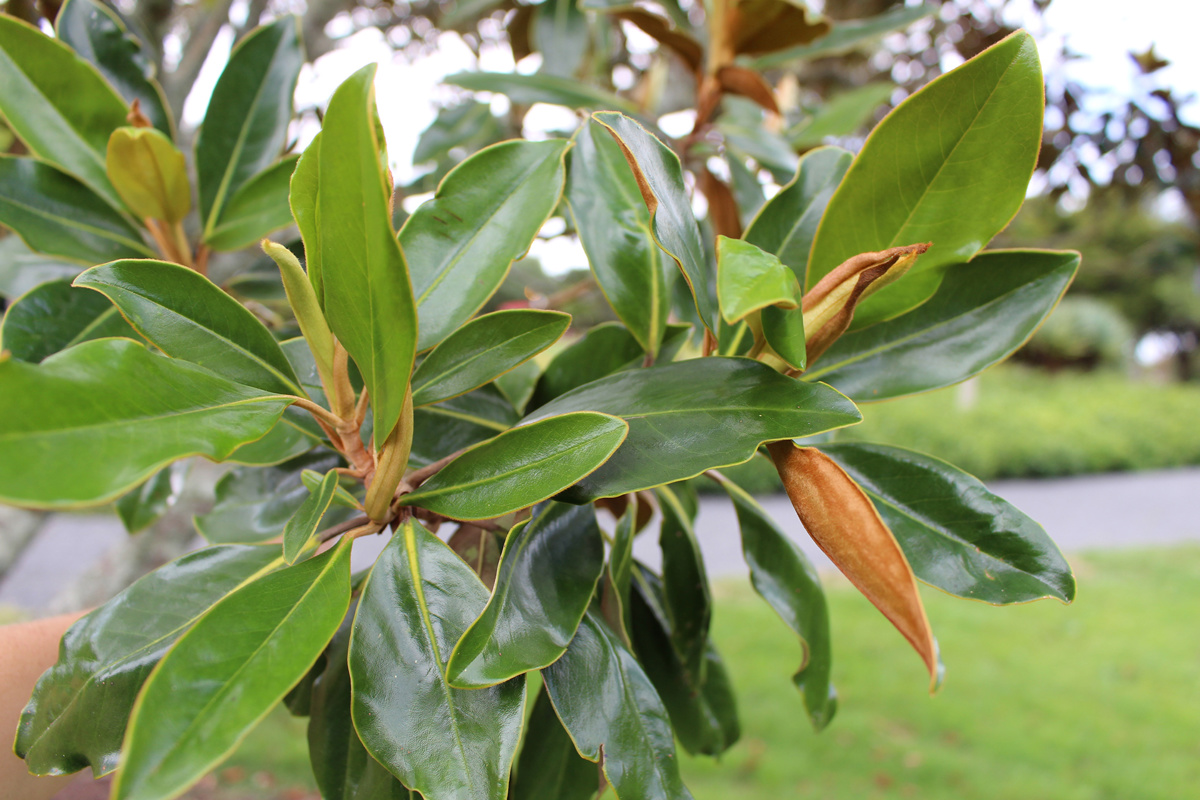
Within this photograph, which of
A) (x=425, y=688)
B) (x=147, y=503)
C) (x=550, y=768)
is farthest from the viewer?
(x=147, y=503)

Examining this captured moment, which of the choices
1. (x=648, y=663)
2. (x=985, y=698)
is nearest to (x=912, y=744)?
(x=985, y=698)

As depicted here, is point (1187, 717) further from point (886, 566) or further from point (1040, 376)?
point (1040, 376)

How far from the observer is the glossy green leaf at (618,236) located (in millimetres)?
692

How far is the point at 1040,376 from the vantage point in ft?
46.8

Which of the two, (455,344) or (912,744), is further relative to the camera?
(912,744)

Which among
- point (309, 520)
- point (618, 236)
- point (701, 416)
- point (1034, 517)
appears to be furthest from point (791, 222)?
point (1034, 517)

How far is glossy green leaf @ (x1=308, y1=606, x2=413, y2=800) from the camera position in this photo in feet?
2.06

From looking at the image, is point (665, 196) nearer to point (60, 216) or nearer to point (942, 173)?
point (942, 173)

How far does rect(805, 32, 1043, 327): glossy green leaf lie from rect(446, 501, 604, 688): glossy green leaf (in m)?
0.30

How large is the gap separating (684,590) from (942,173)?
483 millimetres

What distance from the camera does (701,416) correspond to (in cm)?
53

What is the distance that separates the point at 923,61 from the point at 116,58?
283 centimetres

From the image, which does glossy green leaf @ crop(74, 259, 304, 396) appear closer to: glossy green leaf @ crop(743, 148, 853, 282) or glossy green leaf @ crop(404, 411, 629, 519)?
glossy green leaf @ crop(404, 411, 629, 519)

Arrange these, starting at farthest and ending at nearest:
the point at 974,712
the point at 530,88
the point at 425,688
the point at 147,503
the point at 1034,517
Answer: the point at 1034,517 → the point at 974,712 → the point at 530,88 → the point at 147,503 → the point at 425,688
